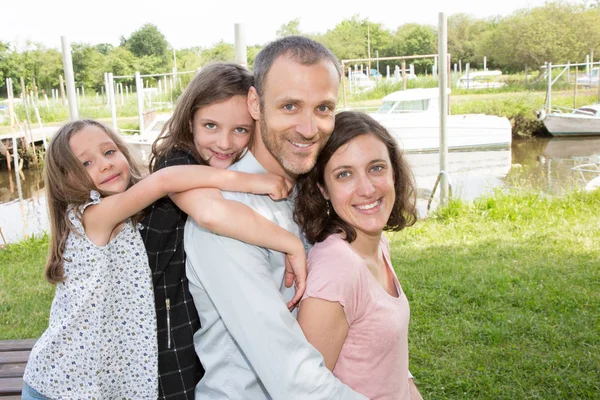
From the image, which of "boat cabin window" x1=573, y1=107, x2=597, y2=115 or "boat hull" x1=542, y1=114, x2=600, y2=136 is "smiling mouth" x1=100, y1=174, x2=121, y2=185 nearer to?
"boat hull" x1=542, y1=114, x2=600, y2=136

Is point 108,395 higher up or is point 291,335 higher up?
point 291,335

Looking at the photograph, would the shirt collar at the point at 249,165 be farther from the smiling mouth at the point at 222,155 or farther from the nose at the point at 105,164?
the nose at the point at 105,164

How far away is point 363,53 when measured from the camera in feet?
199

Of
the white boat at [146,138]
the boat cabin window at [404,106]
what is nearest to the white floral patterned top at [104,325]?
the white boat at [146,138]

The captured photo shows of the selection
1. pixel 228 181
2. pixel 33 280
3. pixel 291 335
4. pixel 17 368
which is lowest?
pixel 33 280

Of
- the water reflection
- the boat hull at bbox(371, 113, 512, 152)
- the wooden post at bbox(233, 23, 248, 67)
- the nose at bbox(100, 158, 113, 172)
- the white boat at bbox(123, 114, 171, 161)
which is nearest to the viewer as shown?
the nose at bbox(100, 158, 113, 172)

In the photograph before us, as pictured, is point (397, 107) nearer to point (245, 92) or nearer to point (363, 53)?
point (245, 92)

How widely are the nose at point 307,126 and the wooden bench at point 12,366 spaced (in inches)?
82.2

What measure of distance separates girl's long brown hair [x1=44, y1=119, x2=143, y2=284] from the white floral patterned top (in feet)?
0.13

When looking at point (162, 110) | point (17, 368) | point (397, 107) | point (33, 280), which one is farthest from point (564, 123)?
point (17, 368)

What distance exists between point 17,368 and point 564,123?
965 inches

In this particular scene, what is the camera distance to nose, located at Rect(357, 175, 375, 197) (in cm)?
199

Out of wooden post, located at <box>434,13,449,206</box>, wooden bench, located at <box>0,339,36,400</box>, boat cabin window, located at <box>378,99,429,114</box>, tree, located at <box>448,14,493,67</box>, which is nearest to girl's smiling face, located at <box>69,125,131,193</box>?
wooden bench, located at <box>0,339,36,400</box>

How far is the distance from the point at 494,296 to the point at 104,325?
3.88m
